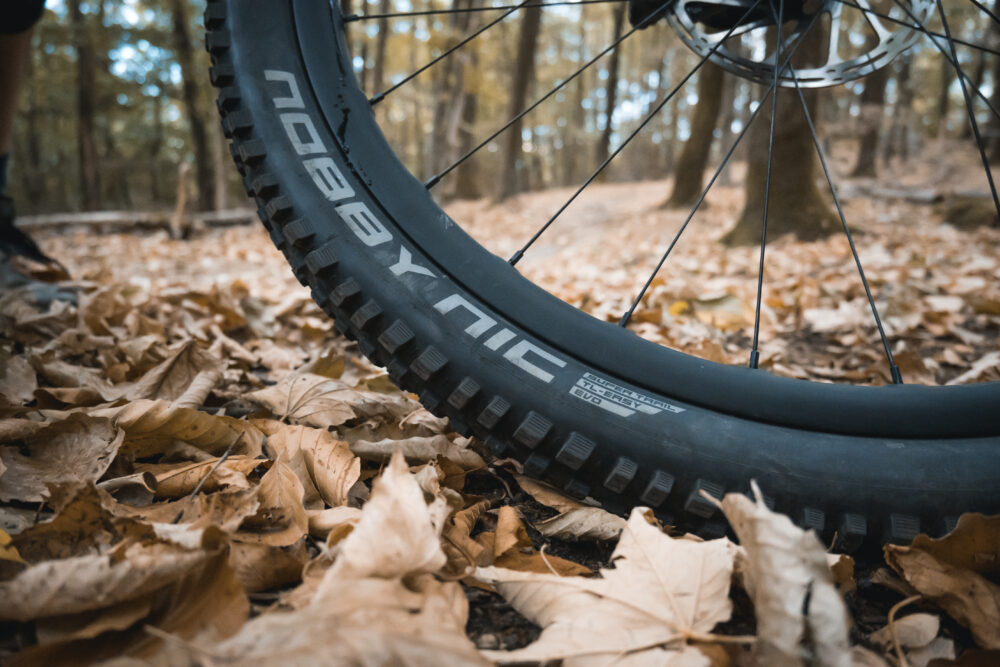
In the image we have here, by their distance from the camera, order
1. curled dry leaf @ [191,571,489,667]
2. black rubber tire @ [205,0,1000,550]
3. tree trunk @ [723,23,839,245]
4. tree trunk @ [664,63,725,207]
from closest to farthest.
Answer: curled dry leaf @ [191,571,489,667] < black rubber tire @ [205,0,1000,550] < tree trunk @ [723,23,839,245] < tree trunk @ [664,63,725,207]

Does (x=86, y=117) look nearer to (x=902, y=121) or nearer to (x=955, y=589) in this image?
(x=955, y=589)

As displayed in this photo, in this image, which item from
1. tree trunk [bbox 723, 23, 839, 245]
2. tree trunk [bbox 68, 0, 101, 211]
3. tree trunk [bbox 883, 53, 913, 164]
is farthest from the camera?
tree trunk [bbox 883, 53, 913, 164]

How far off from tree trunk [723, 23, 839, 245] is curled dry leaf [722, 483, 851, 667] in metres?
4.16

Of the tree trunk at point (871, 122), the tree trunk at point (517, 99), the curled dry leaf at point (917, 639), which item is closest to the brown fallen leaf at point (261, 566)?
the curled dry leaf at point (917, 639)

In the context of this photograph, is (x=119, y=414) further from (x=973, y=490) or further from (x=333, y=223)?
(x=973, y=490)

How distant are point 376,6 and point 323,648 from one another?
744 inches

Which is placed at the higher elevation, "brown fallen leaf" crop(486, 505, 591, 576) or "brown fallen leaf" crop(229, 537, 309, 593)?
"brown fallen leaf" crop(229, 537, 309, 593)

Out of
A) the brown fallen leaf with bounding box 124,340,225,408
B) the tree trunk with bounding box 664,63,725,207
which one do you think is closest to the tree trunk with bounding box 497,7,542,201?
the tree trunk with bounding box 664,63,725,207

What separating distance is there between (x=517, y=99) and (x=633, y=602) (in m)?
10.0

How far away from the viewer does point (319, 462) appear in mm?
879

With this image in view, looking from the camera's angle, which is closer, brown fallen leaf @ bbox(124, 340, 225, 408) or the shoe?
brown fallen leaf @ bbox(124, 340, 225, 408)

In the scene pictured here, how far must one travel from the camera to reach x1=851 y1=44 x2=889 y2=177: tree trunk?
11.9 metres

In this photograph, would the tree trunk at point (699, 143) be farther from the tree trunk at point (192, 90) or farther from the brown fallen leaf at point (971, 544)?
the tree trunk at point (192, 90)

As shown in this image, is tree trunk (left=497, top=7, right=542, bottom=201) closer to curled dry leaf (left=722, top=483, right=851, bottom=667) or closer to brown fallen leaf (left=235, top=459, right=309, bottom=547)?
brown fallen leaf (left=235, top=459, right=309, bottom=547)
